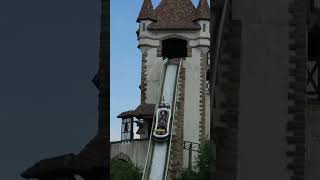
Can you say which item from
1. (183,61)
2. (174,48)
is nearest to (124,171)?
(183,61)

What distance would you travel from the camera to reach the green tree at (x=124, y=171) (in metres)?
46.1

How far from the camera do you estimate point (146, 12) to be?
193 ft

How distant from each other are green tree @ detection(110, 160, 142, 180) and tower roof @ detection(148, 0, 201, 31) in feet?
48.8

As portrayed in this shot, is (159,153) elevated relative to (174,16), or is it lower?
lower

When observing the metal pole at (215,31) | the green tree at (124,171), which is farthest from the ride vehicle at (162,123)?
the metal pole at (215,31)

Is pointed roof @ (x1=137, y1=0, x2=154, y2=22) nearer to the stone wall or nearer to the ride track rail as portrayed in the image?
the ride track rail

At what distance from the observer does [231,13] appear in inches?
542

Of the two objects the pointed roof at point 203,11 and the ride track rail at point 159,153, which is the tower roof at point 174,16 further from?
the ride track rail at point 159,153

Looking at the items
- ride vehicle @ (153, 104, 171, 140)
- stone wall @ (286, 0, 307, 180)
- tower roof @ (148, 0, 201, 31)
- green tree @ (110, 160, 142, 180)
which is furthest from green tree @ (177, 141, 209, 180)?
stone wall @ (286, 0, 307, 180)

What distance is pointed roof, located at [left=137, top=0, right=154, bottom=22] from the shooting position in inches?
2292

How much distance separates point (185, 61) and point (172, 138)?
8594 millimetres

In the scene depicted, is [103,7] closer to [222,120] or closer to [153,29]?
[222,120]

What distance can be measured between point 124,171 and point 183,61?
44.5 ft

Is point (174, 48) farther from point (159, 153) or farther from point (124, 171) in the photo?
point (124, 171)
